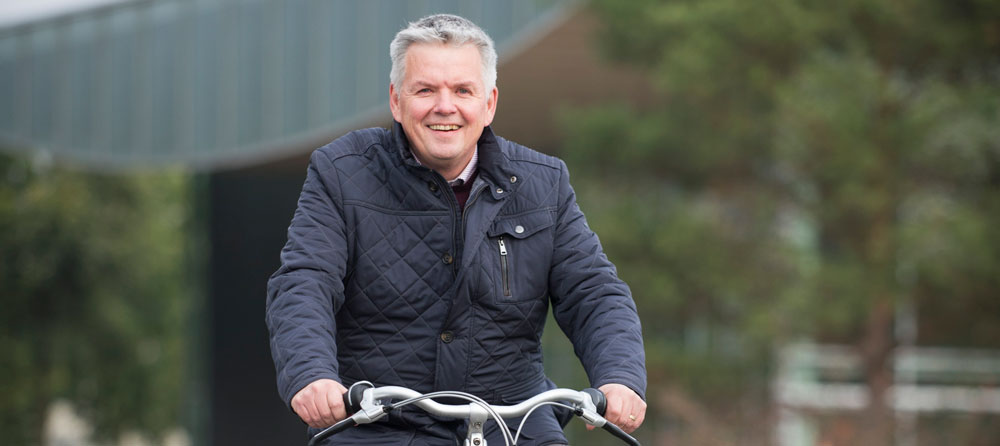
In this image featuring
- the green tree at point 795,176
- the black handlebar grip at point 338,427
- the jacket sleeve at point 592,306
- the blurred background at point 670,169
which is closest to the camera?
the black handlebar grip at point 338,427

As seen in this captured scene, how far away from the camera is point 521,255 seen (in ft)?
10.4

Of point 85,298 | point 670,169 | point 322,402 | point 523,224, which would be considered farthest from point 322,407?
point 85,298

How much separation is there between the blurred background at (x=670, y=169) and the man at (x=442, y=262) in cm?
776

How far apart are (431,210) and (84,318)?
20579 mm

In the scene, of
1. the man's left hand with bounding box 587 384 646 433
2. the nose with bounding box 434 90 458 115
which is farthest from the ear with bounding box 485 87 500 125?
the man's left hand with bounding box 587 384 646 433

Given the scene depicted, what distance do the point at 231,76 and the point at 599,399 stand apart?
1401cm

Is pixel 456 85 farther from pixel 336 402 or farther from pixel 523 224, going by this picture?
pixel 336 402

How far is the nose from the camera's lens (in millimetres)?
3043

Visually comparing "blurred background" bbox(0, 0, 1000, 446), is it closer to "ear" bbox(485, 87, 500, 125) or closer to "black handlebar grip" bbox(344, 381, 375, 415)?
"ear" bbox(485, 87, 500, 125)

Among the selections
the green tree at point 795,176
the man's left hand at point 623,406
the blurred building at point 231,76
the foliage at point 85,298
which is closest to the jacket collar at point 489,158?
the man's left hand at point 623,406

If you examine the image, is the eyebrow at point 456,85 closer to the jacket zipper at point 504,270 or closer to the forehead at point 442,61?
the forehead at point 442,61

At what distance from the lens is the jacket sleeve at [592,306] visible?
2992 mm

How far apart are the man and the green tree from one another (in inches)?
304

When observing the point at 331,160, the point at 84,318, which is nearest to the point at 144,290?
the point at 84,318
